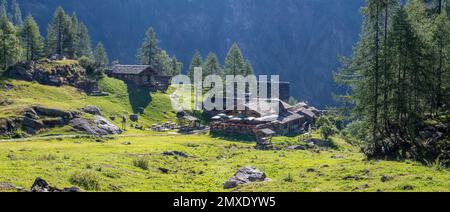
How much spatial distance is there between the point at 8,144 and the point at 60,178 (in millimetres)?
31091

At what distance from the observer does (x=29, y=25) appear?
121188 millimetres

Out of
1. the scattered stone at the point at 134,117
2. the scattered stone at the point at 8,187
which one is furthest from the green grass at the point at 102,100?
the scattered stone at the point at 8,187

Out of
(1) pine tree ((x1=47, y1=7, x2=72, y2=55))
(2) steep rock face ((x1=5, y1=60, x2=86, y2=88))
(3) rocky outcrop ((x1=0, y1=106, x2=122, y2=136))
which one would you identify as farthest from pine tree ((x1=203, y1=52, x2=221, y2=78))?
(3) rocky outcrop ((x1=0, y1=106, x2=122, y2=136))

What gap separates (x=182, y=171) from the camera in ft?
161

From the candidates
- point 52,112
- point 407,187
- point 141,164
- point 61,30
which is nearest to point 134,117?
point 52,112

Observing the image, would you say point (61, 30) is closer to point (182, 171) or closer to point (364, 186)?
point (182, 171)

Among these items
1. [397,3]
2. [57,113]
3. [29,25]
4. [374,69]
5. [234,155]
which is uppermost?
[29,25]

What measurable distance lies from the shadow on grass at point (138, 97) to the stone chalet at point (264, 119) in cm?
1843

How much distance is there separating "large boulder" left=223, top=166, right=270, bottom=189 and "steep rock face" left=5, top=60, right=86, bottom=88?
7372 cm

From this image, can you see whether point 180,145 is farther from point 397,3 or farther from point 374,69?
point 397,3

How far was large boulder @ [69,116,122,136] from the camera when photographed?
7714 centimetres

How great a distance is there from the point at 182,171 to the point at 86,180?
16.8 m

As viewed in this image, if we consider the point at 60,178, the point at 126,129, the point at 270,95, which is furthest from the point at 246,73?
the point at 60,178
